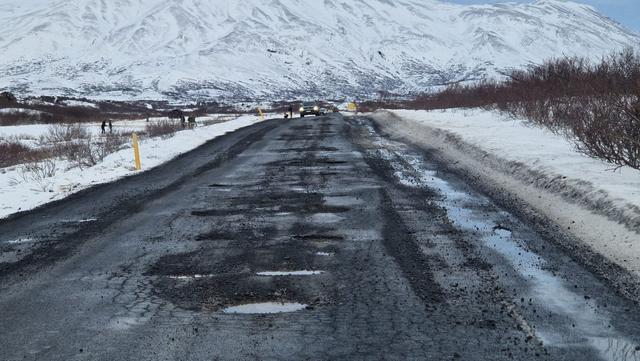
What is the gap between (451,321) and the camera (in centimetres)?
473

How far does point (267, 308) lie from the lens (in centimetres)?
513

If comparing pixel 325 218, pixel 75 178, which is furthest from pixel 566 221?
pixel 75 178

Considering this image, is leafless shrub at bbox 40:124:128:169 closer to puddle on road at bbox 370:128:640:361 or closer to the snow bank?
the snow bank

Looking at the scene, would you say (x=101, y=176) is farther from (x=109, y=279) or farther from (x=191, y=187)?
(x=109, y=279)

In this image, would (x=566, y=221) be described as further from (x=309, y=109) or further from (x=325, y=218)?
(x=309, y=109)

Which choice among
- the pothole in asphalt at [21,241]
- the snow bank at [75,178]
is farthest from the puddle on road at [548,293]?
the snow bank at [75,178]

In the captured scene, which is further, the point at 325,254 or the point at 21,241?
the point at 21,241

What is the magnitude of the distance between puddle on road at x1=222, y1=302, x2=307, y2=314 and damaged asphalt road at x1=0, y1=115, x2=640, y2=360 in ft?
0.06

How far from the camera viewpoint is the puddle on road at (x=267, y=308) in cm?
506

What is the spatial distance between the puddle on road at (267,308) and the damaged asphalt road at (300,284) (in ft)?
0.06

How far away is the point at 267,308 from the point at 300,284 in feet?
2.04

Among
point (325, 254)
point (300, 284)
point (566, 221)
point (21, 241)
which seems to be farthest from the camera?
point (566, 221)

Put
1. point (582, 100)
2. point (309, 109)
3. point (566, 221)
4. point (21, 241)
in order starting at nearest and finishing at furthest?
1. point (21, 241)
2. point (566, 221)
3. point (582, 100)
4. point (309, 109)

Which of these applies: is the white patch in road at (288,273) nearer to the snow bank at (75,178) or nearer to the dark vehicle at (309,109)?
the snow bank at (75,178)
